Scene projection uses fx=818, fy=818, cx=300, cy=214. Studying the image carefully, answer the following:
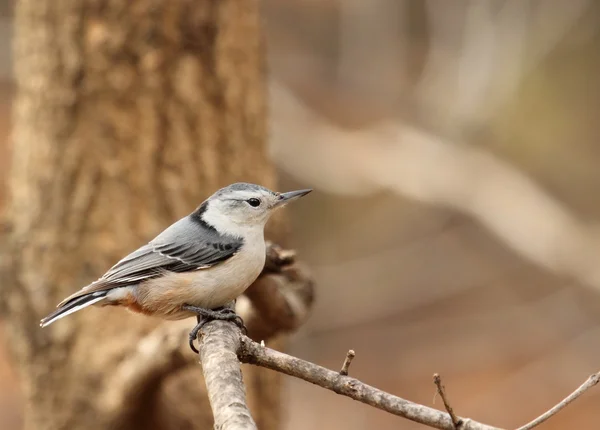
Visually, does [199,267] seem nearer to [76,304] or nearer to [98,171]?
[76,304]

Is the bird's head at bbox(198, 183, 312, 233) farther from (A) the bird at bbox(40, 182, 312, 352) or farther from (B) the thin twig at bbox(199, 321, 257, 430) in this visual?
(B) the thin twig at bbox(199, 321, 257, 430)

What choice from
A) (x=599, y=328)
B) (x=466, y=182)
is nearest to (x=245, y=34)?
(x=466, y=182)

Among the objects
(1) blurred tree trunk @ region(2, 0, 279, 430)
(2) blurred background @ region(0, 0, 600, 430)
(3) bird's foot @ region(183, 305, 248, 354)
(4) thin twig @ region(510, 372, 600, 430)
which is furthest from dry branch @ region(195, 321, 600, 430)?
(2) blurred background @ region(0, 0, 600, 430)

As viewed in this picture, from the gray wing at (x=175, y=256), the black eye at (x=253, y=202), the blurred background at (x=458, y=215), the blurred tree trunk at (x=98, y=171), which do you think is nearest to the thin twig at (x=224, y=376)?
the gray wing at (x=175, y=256)

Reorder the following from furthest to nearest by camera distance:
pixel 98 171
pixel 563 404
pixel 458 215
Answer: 1. pixel 458 215
2. pixel 98 171
3. pixel 563 404

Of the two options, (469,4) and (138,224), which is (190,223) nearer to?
(138,224)

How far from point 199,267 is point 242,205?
0.88ft

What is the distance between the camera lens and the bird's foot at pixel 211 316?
2207 millimetres

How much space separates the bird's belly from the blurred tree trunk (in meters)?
0.87

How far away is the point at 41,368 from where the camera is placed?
321 cm

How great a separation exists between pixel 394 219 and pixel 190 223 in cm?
521

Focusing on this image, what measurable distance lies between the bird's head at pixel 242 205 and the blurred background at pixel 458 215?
2.95m

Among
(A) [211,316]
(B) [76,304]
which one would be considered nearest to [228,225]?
(A) [211,316]

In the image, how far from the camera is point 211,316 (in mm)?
2227
